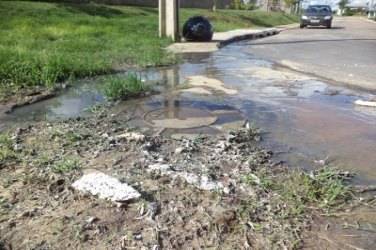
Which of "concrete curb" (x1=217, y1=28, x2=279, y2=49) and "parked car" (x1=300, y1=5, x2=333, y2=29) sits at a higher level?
"parked car" (x1=300, y1=5, x2=333, y2=29)

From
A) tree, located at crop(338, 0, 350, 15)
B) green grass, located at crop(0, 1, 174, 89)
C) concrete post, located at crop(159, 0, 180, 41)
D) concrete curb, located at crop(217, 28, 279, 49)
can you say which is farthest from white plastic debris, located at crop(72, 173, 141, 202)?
tree, located at crop(338, 0, 350, 15)

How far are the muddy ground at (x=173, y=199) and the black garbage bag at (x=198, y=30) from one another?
1018 centimetres

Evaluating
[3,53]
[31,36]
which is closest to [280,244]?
[3,53]

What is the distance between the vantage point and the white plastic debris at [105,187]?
106 inches

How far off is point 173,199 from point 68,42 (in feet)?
28.8

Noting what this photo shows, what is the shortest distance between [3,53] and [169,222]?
223 inches

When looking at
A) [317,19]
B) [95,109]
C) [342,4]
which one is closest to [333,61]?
[95,109]

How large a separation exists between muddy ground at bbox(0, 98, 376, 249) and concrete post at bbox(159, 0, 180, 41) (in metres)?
10.1

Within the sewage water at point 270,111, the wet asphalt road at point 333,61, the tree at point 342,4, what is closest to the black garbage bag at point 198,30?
the wet asphalt road at point 333,61

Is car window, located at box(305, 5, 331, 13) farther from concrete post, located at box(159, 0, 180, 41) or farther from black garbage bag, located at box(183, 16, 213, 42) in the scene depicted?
concrete post, located at box(159, 0, 180, 41)

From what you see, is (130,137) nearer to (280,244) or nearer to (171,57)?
(280,244)

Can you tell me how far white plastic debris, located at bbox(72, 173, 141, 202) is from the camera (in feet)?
8.80

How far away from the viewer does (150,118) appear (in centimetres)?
472

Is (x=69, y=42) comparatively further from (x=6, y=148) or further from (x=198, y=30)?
(x=6, y=148)
